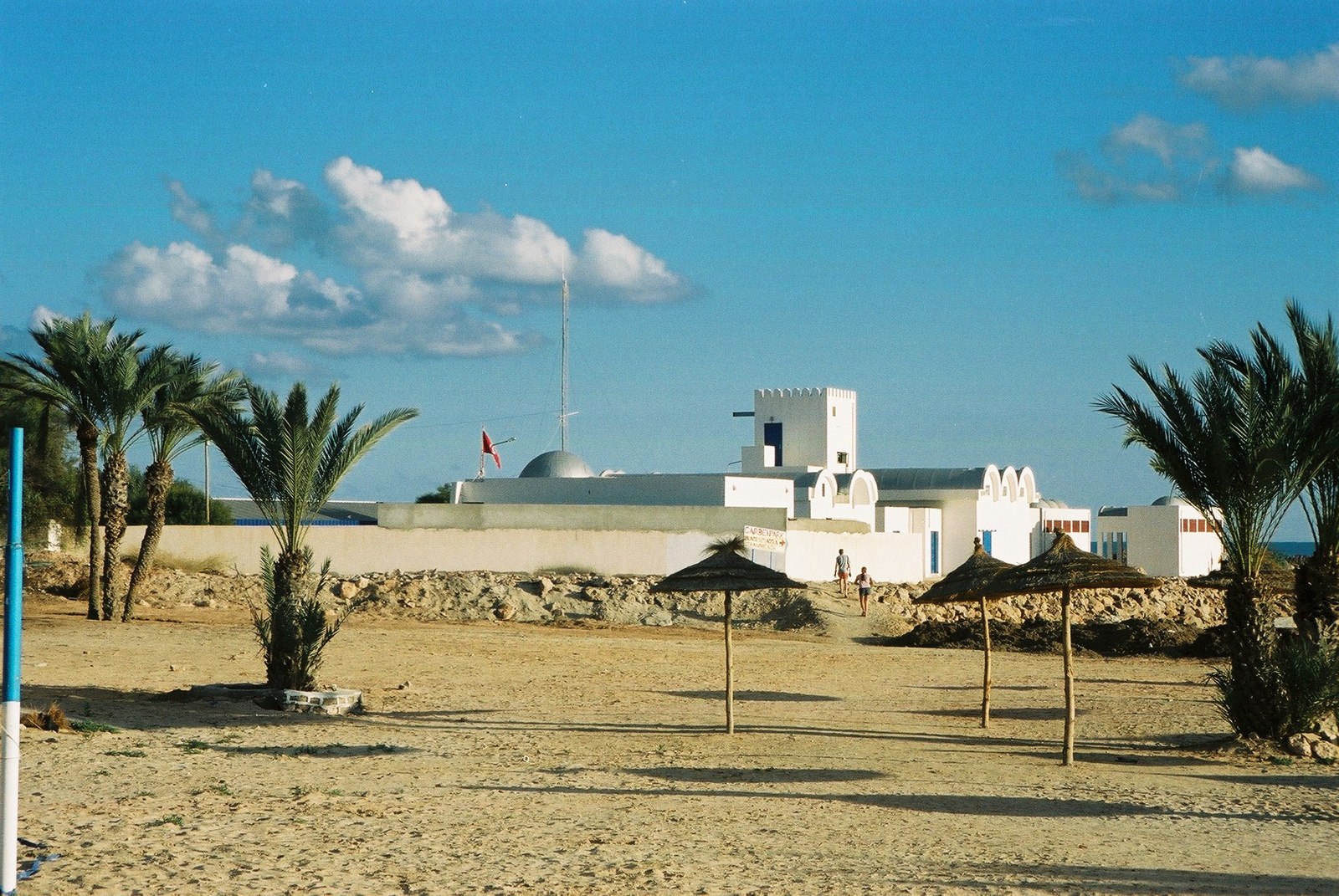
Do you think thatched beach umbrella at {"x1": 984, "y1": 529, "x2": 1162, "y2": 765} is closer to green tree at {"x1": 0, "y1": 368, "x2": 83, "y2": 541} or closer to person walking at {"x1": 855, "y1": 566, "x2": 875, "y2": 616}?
person walking at {"x1": 855, "y1": 566, "x2": 875, "y2": 616}

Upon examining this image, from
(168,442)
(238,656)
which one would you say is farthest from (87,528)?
(238,656)

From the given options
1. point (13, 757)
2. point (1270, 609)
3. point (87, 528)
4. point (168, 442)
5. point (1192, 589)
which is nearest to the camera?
point (13, 757)

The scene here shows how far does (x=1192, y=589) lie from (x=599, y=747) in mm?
35283

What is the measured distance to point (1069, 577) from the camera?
13570mm

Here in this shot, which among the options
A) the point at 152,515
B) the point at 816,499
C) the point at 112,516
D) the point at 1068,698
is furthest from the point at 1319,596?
the point at 816,499

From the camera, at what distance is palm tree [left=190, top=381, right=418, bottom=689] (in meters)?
16.7

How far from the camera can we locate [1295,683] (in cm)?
1420

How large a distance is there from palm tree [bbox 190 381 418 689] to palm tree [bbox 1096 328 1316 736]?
10.5m

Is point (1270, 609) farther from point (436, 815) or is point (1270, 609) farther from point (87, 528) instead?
point (87, 528)

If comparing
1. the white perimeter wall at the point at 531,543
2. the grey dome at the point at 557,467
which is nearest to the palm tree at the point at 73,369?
the white perimeter wall at the point at 531,543

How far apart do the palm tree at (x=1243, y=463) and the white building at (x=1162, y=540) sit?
44.1 m

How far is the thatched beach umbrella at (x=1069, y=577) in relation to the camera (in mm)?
13461

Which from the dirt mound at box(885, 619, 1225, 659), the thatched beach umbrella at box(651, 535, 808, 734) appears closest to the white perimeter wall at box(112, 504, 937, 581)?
the dirt mound at box(885, 619, 1225, 659)

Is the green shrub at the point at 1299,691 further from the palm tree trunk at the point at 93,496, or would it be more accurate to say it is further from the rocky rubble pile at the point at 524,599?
the palm tree trunk at the point at 93,496
